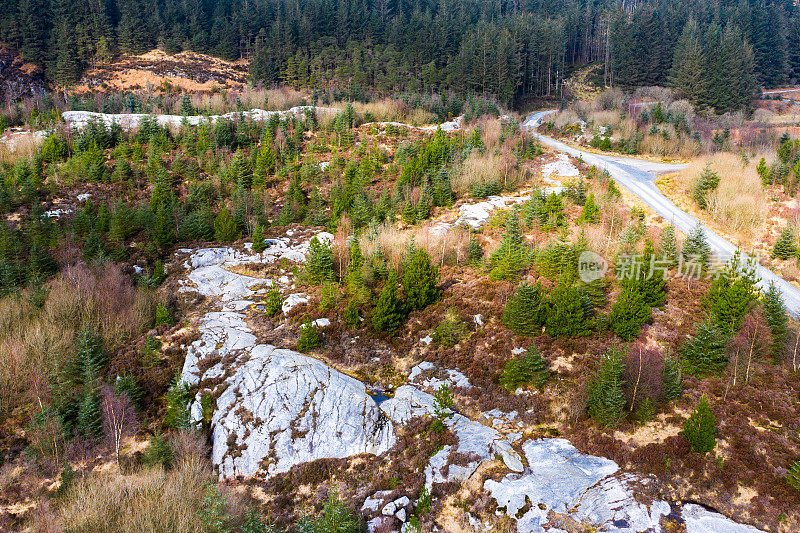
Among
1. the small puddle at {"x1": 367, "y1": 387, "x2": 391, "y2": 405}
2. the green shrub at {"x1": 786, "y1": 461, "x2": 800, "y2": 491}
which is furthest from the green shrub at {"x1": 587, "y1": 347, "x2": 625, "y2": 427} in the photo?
the small puddle at {"x1": 367, "y1": 387, "x2": 391, "y2": 405}

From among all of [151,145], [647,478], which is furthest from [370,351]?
[151,145]

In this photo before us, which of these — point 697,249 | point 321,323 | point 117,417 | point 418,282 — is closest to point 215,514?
point 117,417

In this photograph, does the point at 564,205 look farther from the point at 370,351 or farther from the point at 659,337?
the point at 370,351

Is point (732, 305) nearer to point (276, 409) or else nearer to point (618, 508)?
point (618, 508)

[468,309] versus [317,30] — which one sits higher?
[317,30]

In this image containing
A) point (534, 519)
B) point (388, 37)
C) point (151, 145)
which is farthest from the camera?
point (388, 37)

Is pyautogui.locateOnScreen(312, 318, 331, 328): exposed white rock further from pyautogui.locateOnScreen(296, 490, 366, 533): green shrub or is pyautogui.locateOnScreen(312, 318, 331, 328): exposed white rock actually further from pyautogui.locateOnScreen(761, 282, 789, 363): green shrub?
pyautogui.locateOnScreen(761, 282, 789, 363): green shrub
